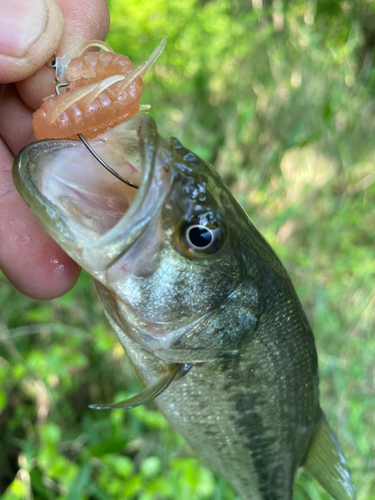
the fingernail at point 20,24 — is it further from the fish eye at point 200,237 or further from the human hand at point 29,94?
the fish eye at point 200,237

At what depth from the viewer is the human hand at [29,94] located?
3.14 feet

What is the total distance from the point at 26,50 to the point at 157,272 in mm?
775

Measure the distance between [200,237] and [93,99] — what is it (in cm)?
40

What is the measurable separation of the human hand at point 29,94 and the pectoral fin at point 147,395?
479 millimetres

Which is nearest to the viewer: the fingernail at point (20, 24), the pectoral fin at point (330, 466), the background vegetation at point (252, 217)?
the fingernail at point (20, 24)

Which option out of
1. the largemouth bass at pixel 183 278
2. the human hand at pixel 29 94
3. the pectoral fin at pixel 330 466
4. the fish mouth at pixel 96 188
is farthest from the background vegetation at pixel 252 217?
the fish mouth at pixel 96 188

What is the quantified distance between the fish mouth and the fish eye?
85 millimetres

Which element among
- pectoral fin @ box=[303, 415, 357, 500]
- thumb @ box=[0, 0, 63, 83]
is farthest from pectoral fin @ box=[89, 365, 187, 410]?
thumb @ box=[0, 0, 63, 83]

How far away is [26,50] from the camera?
982mm

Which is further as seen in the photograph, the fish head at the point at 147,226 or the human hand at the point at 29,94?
the human hand at the point at 29,94

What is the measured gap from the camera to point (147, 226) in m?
0.72

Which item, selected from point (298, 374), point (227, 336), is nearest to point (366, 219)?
point (298, 374)

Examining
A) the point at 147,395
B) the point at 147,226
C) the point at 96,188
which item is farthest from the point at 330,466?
the point at 96,188

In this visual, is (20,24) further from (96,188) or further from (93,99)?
(96,188)
